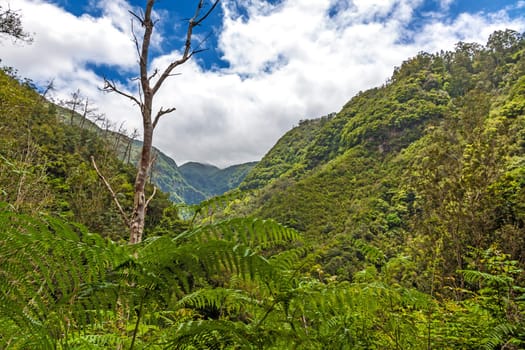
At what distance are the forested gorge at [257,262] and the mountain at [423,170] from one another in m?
0.12

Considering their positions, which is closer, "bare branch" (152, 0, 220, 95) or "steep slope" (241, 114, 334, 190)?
"bare branch" (152, 0, 220, 95)

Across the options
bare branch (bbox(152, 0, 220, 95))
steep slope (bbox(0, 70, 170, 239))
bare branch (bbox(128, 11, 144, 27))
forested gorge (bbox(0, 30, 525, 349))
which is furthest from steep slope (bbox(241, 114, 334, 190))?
bare branch (bbox(128, 11, 144, 27))

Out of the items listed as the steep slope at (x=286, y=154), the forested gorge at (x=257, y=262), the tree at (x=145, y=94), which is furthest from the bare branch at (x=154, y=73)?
the steep slope at (x=286, y=154)

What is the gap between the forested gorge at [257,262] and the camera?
0.90 metres

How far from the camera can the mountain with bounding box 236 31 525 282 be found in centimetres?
931

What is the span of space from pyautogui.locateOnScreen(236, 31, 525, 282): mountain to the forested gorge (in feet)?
0.39

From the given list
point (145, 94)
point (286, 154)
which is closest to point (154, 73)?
point (145, 94)

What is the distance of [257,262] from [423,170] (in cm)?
1203

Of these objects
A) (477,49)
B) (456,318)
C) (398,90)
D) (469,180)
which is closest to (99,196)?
(469,180)

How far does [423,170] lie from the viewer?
37.6 ft

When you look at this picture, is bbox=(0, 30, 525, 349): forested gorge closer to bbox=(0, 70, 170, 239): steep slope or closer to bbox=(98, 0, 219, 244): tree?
bbox=(0, 70, 170, 239): steep slope

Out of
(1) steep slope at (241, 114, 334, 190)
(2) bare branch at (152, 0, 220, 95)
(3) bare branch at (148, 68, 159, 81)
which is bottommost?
(3) bare branch at (148, 68, 159, 81)

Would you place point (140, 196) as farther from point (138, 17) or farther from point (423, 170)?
point (423, 170)

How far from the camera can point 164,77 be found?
4426 millimetres
